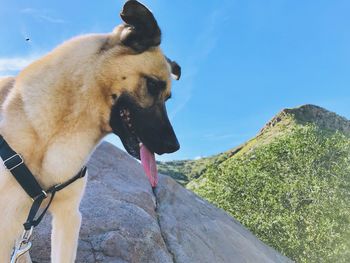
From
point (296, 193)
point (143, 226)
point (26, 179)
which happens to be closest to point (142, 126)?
point (26, 179)

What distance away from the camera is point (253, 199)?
1478 inches

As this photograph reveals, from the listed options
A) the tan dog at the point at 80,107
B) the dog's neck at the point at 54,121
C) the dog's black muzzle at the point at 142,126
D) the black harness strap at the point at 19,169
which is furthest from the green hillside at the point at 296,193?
the black harness strap at the point at 19,169

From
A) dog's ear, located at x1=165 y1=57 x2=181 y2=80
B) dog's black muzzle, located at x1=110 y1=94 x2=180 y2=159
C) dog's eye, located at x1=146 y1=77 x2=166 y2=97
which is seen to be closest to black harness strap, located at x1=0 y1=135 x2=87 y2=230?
dog's black muzzle, located at x1=110 y1=94 x2=180 y2=159

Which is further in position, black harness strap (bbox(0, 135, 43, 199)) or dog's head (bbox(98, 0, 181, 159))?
dog's head (bbox(98, 0, 181, 159))

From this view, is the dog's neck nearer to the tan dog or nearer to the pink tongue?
the tan dog

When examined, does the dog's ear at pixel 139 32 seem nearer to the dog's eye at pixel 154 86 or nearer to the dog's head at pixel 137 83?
the dog's head at pixel 137 83

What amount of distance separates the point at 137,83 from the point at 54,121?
92 cm

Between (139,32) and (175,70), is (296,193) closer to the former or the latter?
(175,70)

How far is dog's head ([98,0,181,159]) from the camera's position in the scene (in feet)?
15.8

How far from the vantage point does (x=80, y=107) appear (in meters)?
4.73

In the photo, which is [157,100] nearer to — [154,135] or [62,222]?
[154,135]

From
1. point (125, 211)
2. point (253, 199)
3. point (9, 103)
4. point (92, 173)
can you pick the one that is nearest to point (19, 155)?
point (9, 103)

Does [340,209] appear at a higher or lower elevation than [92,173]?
lower

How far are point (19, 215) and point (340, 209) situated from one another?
3121 centimetres
